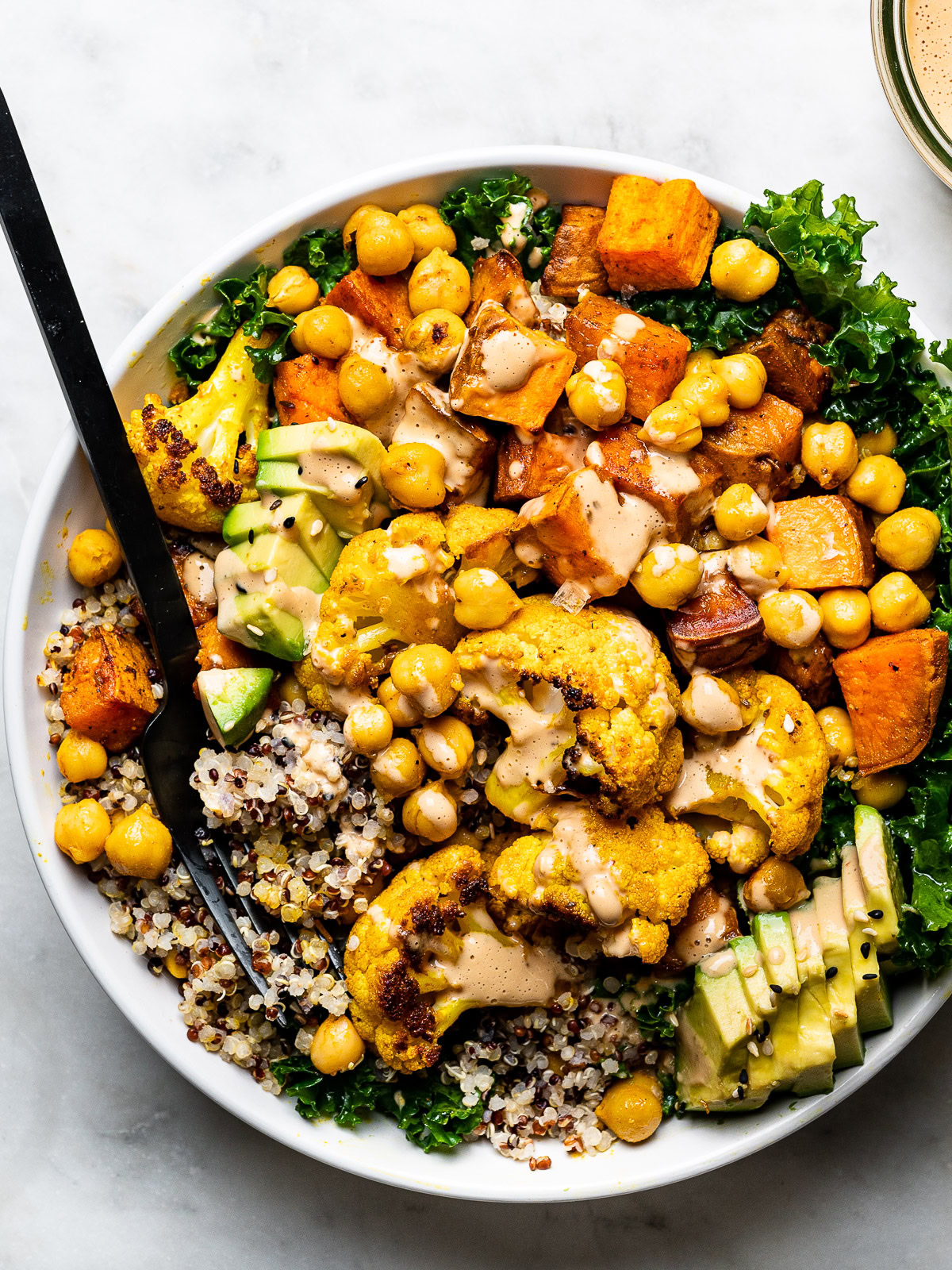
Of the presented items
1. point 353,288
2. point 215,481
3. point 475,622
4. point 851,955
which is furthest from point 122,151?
point 851,955

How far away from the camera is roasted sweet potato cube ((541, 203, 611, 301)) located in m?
2.41

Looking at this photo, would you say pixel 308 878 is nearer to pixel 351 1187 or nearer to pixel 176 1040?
pixel 176 1040

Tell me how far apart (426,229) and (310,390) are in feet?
1.43

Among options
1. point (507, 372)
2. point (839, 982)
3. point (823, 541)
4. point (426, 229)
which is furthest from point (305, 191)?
point (839, 982)

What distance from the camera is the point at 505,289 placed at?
7.75 ft

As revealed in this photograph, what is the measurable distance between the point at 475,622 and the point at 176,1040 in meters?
1.10

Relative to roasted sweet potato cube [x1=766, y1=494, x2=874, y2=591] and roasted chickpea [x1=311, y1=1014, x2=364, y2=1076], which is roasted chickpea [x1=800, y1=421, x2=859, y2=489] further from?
roasted chickpea [x1=311, y1=1014, x2=364, y2=1076]

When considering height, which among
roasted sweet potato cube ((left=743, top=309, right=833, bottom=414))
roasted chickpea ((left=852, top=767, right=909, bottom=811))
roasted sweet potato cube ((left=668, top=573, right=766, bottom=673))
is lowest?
roasted chickpea ((left=852, top=767, right=909, bottom=811))

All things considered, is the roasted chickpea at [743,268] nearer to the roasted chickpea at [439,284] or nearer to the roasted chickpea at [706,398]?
the roasted chickpea at [706,398]

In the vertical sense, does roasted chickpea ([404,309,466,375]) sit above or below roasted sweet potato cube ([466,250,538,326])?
below

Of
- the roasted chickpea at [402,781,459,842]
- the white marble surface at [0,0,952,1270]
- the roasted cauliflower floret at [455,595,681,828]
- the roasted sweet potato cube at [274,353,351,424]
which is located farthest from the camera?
the white marble surface at [0,0,952,1270]

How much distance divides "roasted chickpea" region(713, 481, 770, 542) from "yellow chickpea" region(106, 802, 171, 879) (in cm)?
135

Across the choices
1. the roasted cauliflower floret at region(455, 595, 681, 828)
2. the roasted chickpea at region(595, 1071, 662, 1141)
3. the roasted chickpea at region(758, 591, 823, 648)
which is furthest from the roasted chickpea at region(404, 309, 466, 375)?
the roasted chickpea at region(595, 1071, 662, 1141)

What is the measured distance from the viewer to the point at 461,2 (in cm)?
281
